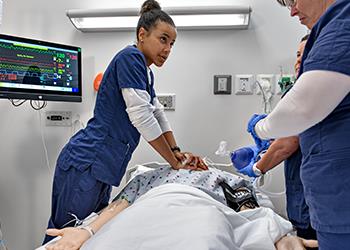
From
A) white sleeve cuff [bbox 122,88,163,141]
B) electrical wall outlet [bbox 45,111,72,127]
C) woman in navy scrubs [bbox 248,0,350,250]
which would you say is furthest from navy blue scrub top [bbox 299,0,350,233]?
electrical wall outlet [bbox 45,111,72,127]

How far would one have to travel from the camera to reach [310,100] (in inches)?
31.6

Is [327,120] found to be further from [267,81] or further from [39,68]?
[39,68]

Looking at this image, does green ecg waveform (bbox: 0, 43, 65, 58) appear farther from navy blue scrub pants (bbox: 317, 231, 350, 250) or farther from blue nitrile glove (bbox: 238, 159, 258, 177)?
navy blue scrub pants (bbox: 317, 231, 350, 250)

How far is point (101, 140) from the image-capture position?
159 cm

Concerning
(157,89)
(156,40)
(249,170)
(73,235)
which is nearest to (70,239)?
(73,235)

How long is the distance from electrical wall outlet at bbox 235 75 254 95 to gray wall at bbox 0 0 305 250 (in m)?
0.04

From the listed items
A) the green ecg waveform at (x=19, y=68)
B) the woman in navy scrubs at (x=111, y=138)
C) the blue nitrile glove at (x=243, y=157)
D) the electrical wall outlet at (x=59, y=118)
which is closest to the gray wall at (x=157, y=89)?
the electrical wall outlet at (x=59, y=118)

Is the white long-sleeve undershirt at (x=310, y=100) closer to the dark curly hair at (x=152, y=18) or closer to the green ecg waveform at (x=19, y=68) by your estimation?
the dark curly hair at (x=152, y=18)

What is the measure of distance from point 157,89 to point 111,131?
28.7 inches

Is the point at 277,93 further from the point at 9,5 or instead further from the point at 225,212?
the point at 9,5

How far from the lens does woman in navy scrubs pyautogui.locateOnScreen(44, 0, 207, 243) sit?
5.06 feet

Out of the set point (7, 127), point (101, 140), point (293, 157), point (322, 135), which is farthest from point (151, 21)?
point (7, 127)

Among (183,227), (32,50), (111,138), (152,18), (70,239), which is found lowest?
(70,239)

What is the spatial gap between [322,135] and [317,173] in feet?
0.30
